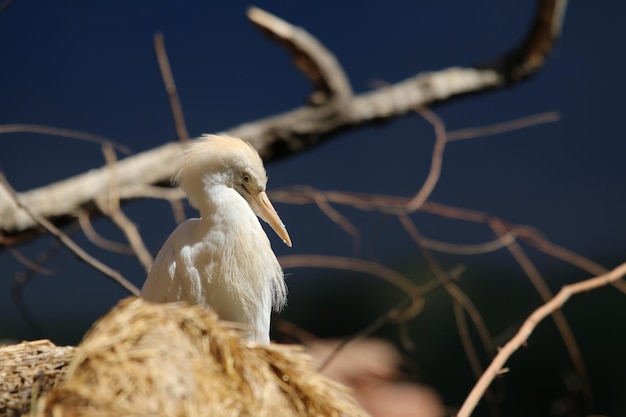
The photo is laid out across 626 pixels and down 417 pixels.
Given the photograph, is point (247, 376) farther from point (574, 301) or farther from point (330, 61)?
point (574, 301)

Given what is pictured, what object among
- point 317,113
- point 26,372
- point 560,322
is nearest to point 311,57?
point 317,113

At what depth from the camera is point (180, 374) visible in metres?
0.59

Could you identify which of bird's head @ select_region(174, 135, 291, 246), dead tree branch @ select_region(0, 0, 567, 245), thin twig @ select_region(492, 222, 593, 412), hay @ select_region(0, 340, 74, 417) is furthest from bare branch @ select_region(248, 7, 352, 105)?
hay @ select_region(0, 340, 74, 417)

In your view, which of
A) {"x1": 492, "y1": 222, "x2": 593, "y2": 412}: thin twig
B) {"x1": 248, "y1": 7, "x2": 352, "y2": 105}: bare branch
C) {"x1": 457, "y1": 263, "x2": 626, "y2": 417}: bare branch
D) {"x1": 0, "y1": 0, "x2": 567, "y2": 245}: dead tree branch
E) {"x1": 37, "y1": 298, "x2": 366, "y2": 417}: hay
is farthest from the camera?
{"x1": 0, "y1": 0, "x2": 567, "y2": 245}: dead tree branch

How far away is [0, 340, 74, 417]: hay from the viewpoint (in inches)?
26.4

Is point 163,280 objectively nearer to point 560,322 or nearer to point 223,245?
point 223,245

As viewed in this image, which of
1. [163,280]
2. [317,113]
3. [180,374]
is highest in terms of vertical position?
[317,113]

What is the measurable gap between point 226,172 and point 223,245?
0.08 meters

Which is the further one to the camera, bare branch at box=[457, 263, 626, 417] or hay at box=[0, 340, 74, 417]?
bare branch at box=[457, 263, 626, 417]

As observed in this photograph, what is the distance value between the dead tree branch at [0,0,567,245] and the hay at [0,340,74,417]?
108 centimetres

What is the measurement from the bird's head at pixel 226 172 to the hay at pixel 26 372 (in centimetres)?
23

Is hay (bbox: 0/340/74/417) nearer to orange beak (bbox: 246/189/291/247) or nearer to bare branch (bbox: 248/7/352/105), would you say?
orange beak (bbox: 246/189/291/247)

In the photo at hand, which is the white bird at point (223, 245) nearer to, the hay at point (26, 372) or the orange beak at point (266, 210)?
the orange beak at point (266, 210)

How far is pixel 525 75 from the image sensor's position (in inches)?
80.2
